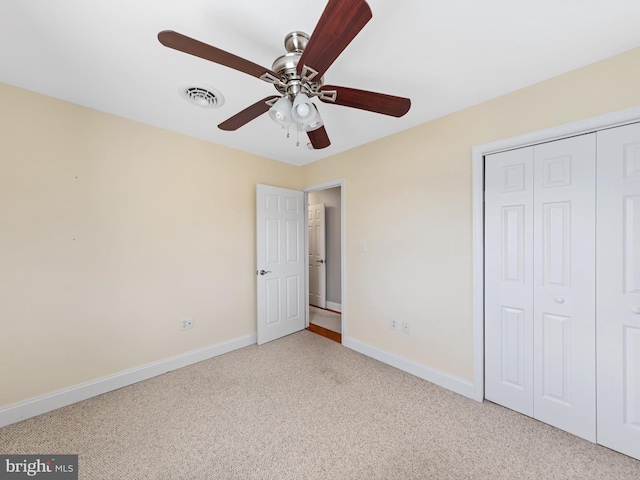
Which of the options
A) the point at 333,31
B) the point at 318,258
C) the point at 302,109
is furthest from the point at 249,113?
the point at 318,258

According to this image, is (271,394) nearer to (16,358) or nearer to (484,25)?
(16,358)

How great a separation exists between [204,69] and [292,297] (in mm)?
2707

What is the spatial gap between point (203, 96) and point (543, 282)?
2815 millimetres

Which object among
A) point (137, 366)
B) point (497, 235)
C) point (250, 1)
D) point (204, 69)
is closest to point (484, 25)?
point (250, 1)

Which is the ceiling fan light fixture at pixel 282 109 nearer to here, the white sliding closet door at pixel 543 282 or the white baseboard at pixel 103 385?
the white sliding closet door at pixel 543 282

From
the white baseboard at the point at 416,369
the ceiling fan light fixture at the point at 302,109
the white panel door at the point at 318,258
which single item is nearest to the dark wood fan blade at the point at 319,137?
the ceiling fan light fixture at the point at 302,109

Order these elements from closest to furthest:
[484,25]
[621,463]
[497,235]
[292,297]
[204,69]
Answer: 1. [484,25]
2. [621,463]
3. [204,69]
4. [497,235]
5. [292,297]

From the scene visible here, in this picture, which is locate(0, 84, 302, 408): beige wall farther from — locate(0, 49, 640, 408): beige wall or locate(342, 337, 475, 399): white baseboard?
locate(342, 337, 475, 399): white baseboard

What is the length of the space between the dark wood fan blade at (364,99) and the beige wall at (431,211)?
103cm

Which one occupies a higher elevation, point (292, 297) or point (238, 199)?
point (238, 199)

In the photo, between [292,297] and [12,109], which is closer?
[12,109]

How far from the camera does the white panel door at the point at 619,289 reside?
59.3 inches

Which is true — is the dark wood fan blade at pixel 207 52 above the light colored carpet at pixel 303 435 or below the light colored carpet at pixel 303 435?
above

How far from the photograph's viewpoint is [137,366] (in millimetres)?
2373
